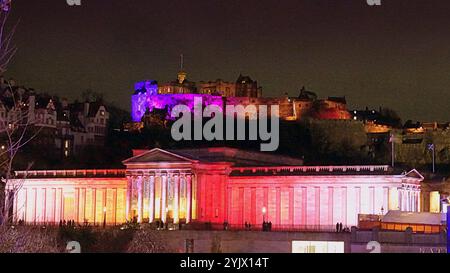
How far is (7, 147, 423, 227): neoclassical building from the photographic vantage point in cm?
8681

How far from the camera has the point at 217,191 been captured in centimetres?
9344

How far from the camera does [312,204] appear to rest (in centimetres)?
8900

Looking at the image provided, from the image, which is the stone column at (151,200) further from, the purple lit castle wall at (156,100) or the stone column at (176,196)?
the purple lit castle wall at (156,100)

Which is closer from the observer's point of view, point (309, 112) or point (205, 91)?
point (309, 112)

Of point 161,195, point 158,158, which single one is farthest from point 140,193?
point 158,158

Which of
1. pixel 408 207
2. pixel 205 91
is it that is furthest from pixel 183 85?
pixel 408 207

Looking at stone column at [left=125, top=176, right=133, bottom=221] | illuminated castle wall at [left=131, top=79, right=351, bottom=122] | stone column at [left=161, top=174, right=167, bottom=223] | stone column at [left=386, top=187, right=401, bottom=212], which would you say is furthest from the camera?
illuminated castle wall at [left=131, top=79, right=351, bottom=122]

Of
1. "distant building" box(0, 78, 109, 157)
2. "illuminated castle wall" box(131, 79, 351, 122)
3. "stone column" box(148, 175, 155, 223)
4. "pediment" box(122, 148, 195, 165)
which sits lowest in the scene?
"stone column" box(148, 175, 155, 223)

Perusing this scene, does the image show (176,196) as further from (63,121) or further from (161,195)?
(63,121)

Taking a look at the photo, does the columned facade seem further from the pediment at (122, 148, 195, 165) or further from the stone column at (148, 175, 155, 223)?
the pediment at (122, 148, 195, 165)

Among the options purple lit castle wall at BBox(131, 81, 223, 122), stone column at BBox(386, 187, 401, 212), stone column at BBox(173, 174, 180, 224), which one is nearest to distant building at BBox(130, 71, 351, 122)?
purple lit castle wall at BBox(131, 81, 223, 122)

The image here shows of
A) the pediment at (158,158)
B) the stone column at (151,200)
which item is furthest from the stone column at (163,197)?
the pediment at (158,158)
